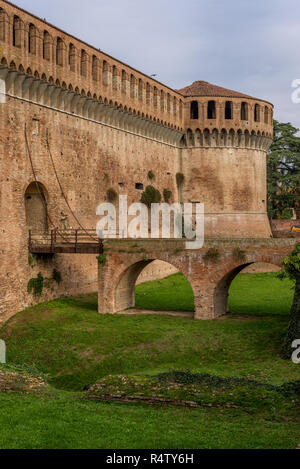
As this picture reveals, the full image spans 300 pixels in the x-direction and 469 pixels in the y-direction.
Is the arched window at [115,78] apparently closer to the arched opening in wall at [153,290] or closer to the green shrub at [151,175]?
the green shrub at [151,175]

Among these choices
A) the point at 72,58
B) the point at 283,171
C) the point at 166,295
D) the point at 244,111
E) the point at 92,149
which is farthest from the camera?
the point at 283,171

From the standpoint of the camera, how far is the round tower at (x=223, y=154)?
3334 cm

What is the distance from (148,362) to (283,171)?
31.5m

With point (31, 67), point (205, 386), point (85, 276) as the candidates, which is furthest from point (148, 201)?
point (205, 386)

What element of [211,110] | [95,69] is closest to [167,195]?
[211,110]

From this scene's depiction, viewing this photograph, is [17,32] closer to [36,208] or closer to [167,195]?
[36,208]

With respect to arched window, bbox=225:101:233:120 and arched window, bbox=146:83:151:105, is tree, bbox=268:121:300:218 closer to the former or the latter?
arched window, bbox=225:101:233:120

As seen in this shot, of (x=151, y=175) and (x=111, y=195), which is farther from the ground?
(x=151, y=175)

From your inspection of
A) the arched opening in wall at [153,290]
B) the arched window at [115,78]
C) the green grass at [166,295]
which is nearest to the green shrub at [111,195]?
the arched opening in wall at [153,290]

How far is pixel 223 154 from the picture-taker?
112ft

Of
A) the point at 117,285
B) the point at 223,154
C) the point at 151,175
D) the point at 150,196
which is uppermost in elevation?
the point at 223,154

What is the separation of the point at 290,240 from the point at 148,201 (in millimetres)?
11488

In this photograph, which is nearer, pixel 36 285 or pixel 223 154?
pixel 36 285
